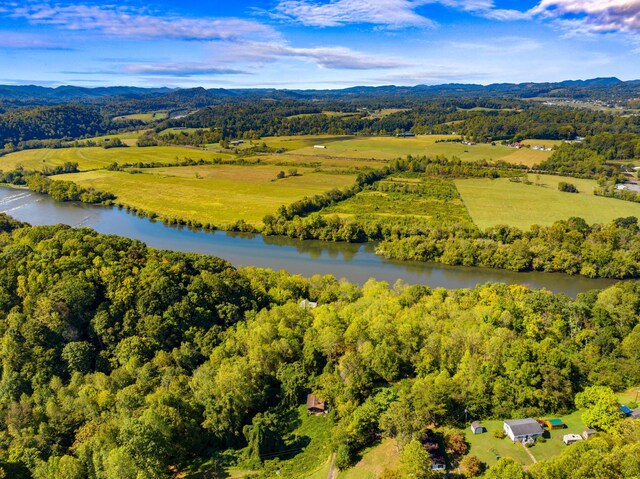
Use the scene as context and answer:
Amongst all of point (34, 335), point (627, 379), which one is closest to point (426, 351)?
point (627, 379)

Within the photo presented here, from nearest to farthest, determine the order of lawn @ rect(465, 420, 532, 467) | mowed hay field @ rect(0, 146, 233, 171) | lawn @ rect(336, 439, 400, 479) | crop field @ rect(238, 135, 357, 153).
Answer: lawn @ rect(465, 420, 532, 467) → lawn @ rect(336, 439, 400, 479) → mowed hay field @ rect(0, 146, 233, 171) → crop field @ rect(238, 135, 357, 153)

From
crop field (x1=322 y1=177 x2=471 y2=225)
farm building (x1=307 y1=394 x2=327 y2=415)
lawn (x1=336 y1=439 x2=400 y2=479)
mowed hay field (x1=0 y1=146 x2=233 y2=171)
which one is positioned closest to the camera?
lawn (x1=336 y1=439 x2=400 y2=479)

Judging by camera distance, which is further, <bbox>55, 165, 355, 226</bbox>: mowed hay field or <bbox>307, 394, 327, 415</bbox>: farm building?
<bbox>55, 165, 355, 226</bbox>: mowed hay field

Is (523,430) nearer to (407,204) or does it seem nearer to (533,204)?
(407,204)

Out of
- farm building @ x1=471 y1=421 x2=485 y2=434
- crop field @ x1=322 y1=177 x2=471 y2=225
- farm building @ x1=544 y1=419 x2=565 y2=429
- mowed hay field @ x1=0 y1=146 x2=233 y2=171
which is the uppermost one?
mowed hay field @ x1=0 y1=146 x2=233 y2=171

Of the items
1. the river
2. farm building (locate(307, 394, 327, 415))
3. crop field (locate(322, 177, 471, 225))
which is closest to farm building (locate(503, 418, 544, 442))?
farm building (locate(307, 394, 327, 415))

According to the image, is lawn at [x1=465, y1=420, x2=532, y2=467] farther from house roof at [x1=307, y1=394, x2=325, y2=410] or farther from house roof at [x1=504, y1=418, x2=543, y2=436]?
house roof at [x1=307, y1=394, x2=325, y2=410]

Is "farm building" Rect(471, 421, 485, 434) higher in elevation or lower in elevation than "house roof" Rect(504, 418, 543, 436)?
lower
